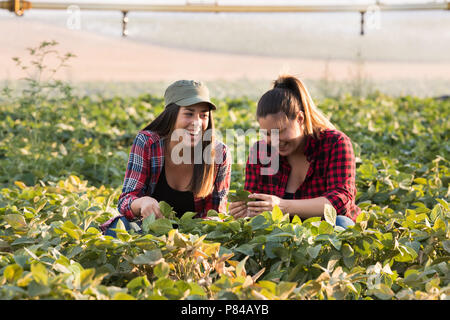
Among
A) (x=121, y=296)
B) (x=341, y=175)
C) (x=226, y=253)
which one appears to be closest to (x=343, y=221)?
(x=341, y=175)

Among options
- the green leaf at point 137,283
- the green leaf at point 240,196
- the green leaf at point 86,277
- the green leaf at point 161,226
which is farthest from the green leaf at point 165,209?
the green leaf at point 86,277

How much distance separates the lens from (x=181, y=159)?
316cm

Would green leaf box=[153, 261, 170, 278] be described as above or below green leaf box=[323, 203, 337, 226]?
below

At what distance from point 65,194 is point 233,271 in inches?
73.9

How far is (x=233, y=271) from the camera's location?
89.4 inches

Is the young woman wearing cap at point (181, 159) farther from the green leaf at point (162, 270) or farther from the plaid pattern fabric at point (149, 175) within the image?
the green leaf at point (162, 270)

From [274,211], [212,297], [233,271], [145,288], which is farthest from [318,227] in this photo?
[145,288]

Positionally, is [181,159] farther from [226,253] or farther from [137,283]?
[137,283]

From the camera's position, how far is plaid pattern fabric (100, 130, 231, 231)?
2.96 m

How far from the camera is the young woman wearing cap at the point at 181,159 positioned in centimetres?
301

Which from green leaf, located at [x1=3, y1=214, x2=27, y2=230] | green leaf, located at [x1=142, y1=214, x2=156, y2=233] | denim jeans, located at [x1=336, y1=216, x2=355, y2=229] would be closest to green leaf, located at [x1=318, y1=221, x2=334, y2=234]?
denim jeans, located at [x1=336, y1=216, x2=355, y2=229]

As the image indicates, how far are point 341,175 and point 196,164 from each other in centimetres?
71

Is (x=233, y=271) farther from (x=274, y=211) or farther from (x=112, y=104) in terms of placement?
(x=112, y=104)

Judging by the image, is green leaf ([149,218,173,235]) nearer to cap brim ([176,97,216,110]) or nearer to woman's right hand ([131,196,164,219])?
woman's right hand ([131,196,164,219])
